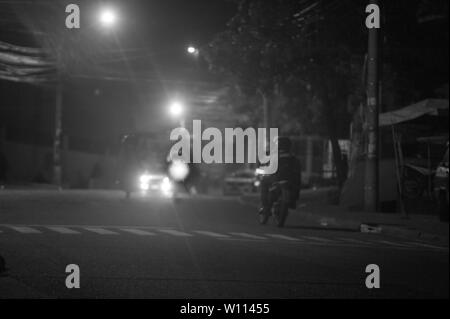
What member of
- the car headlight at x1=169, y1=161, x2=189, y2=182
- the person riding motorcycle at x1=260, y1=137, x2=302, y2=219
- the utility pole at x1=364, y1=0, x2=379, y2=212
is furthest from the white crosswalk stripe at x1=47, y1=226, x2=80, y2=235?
the car headlight at x1=169, y1=161, x2=189, y2=182

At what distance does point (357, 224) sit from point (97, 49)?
20.0m

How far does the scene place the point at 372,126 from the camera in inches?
949

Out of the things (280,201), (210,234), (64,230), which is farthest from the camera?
(280,201)

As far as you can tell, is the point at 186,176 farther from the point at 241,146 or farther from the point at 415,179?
the point at 241,146

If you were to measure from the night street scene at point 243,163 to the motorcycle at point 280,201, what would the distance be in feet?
0.15

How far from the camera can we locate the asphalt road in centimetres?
1012

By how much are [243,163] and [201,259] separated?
163ft

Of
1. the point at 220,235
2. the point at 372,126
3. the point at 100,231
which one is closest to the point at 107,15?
the point at 372,126

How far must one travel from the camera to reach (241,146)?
2137 inches

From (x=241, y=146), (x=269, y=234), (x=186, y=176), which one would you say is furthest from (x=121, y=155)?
(x=241, y=146)

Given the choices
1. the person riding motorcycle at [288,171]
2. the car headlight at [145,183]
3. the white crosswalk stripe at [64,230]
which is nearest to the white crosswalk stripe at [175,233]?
the white crosswalk stripe at [64,230]

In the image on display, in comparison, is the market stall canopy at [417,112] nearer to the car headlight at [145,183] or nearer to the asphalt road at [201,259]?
the asphalt road at [201,259]

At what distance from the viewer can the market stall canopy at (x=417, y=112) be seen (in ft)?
82.6

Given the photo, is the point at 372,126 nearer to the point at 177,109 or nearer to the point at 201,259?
the point at 201,259
